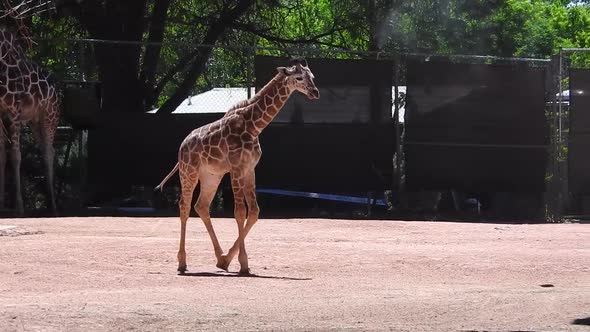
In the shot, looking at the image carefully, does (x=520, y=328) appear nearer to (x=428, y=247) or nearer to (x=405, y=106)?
(x=428, y=247)

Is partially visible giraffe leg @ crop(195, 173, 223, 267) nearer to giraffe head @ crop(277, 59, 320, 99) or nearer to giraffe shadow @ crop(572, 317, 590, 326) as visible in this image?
giraffe head @ crop(277, 59, 320, 99)

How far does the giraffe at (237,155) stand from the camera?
460 inches

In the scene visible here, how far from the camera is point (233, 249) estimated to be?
11664mm

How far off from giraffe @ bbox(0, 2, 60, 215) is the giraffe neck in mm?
6591

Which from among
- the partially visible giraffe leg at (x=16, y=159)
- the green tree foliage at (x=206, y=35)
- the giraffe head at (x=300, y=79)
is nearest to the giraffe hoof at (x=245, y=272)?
the giraffe head at (x=300, y=79)

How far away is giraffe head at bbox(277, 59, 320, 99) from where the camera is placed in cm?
1202

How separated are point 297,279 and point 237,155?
1.49 meters

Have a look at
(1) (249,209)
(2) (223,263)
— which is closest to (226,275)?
(2) (223,263)

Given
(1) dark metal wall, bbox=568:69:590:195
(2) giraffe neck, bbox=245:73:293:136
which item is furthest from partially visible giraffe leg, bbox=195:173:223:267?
(1) dark metal wall, bbox=568:69:590:195

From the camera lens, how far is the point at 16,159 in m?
17.6

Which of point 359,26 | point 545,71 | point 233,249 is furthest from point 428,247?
point 359,26

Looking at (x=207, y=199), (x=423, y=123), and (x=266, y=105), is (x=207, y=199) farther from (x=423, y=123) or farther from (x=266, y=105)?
(x=423, y=123)

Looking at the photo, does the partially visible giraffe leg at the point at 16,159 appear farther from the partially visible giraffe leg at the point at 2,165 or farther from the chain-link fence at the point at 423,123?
the chain-link fence at the point at 423,123

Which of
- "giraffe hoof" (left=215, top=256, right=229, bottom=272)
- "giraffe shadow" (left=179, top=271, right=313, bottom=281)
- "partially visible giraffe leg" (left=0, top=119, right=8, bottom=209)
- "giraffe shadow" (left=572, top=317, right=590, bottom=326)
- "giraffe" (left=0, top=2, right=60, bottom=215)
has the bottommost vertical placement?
"giraffe shadow" (left=179, top=271, right=313, bottom=281)
